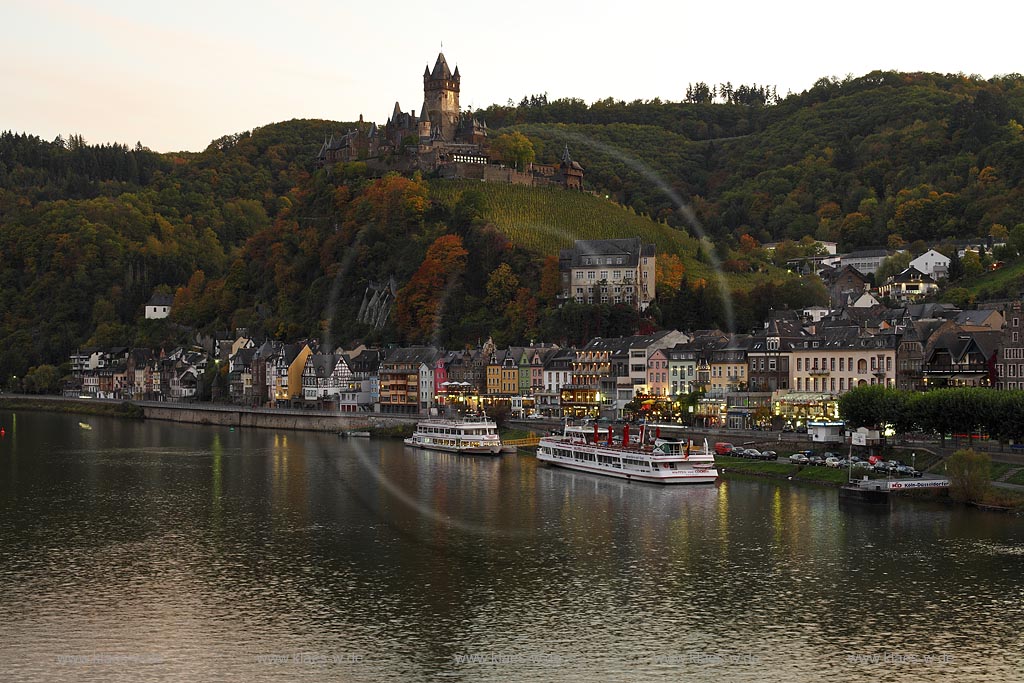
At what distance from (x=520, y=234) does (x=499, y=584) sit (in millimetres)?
97442

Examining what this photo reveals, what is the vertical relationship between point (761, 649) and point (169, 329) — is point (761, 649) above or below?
below

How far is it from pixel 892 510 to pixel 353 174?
114958 mm

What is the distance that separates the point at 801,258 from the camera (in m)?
140

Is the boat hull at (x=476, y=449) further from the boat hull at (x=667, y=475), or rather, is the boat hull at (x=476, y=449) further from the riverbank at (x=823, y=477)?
the riverbank at (x=823, y=477)

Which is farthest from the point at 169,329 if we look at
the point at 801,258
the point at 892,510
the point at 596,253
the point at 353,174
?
the point at 892,510

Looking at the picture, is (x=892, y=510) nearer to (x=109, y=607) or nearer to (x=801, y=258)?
(x=109, y=607)

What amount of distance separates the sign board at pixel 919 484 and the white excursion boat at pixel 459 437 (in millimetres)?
33916

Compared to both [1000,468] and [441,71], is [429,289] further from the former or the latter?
[1000,468]

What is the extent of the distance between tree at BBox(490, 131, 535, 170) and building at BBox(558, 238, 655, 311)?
37.9 m

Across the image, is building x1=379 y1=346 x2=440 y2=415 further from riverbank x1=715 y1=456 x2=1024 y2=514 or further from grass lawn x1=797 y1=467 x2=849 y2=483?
grass lawn x1=797 y1=467 x2=849 y2=483

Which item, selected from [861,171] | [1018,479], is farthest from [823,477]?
[861,171]

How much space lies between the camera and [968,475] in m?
53.7

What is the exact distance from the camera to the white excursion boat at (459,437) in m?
83.8

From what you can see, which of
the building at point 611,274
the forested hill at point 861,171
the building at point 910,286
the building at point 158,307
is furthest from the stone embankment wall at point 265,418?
the forested hill at point 861,171
